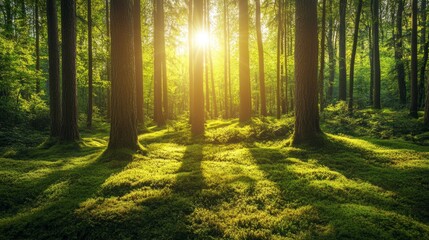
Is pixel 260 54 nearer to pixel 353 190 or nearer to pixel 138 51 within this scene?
pixel 138 51

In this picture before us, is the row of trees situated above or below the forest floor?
above

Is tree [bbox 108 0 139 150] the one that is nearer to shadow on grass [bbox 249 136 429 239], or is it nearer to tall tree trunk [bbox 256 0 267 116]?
shadow on grass [bbox 249 136 429 239]

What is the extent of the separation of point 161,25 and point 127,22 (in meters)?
10.6

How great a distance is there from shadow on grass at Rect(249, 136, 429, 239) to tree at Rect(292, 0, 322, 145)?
853 mm

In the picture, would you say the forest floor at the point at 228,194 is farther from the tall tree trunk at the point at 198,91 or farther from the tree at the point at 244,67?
the tree at the point at 244,67

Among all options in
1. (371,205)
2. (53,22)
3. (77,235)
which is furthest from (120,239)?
(53,22)

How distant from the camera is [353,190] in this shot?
475 cm

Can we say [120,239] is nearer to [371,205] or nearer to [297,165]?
[371,205]

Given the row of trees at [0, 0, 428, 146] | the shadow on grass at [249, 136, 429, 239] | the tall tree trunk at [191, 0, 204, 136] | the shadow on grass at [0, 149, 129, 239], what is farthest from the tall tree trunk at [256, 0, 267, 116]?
the shadow on grass at [0, 149, 129, 239]

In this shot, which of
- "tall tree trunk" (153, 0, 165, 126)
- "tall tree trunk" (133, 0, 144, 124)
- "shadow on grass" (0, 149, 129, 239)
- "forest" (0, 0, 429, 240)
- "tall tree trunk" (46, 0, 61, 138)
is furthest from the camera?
"tall tree trunk" (153, 0, 165, 126)

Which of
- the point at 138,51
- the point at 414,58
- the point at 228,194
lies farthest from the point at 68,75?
the point at 414,58

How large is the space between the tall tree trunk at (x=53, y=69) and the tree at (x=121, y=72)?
502 centimetres

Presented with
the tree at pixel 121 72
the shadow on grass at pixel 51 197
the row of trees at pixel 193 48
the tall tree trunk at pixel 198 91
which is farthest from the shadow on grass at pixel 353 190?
the tall tree trunk at pixel 198 91

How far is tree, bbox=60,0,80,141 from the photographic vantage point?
34.7 feet
